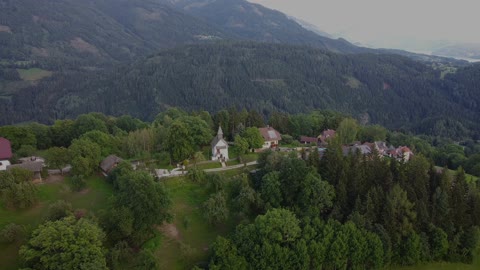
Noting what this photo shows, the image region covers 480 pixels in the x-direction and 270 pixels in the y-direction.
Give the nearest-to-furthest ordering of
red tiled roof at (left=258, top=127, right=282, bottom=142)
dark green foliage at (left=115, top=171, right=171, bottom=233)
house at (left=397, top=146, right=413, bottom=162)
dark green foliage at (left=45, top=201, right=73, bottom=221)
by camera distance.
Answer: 1. dark green foliage at (left=45, top=201, right=73, bottom=221)
2. dark green foliage at (left=115, top=171, right=171, bottom=233)
3. red tiled roof at (left=258, top=127, right=282, bottom=142)
4. house at (left=397, top=146, right=413, bottom=162)

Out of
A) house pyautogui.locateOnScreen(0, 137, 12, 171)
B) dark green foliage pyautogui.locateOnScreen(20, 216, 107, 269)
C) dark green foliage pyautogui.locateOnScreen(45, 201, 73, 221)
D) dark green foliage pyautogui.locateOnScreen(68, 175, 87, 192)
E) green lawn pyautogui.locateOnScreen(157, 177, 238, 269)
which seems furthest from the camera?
house pyautogui.locateOnScreen(0, 137, 12, 171)

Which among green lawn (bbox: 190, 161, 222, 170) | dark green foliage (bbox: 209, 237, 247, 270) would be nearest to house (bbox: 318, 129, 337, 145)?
green lawn (bbox: 190, 161, 222, 170)

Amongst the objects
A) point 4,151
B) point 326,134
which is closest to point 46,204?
point 4,151

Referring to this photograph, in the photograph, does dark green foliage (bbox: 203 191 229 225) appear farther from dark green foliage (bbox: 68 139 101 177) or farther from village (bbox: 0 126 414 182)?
dark green foliage (bbox: 68 139 101 177)

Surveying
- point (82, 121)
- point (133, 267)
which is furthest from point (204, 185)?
point (82, 121)

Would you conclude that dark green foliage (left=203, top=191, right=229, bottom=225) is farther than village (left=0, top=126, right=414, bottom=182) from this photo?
No

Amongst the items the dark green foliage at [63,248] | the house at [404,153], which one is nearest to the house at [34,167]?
the dark green foliage at [63,248]

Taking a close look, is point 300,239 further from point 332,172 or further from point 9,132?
point 9,132

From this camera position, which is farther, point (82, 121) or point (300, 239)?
point (82, 121)
